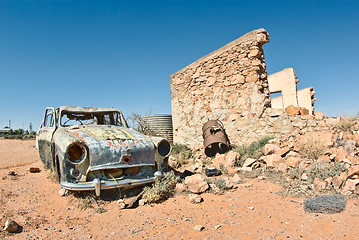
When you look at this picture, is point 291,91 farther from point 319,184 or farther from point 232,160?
point 319,184

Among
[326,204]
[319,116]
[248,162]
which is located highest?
[319,116]

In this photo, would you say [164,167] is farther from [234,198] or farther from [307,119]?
[307,119]

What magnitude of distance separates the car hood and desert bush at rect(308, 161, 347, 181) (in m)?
2.75

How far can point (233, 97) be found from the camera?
23.9 ft

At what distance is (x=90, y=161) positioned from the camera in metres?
3.64

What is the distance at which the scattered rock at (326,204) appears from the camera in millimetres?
3000

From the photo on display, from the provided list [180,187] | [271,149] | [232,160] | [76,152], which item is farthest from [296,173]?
[76,152]

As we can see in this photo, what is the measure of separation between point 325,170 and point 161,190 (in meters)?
2.80

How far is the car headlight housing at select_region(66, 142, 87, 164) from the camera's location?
3652 millimetres

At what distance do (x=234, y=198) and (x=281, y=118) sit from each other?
3.42 meters

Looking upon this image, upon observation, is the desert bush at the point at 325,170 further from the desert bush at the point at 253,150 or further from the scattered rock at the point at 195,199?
the scattered rock at the point at 195,199

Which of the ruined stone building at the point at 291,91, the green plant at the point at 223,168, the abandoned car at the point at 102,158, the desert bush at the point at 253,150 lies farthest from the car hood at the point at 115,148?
the ruined stone building at the point at 291,91

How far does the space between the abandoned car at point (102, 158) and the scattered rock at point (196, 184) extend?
534 mm

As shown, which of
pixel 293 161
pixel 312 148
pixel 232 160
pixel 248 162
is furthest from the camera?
pixel 232 160
